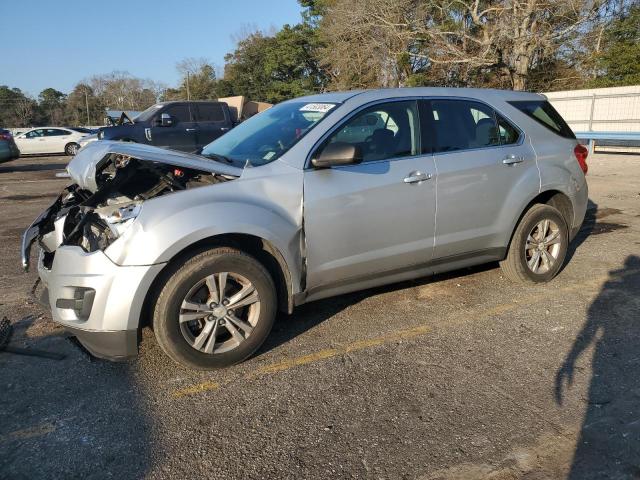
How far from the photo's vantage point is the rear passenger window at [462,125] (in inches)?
169

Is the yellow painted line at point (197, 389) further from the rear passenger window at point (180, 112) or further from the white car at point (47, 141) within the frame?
the white car at point (47, 141)

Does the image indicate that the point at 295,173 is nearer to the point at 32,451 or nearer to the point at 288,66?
the point at 32,451

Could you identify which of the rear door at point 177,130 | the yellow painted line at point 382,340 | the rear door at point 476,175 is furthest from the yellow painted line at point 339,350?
the rear door at point 177,130

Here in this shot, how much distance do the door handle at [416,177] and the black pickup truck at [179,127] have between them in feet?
36.9

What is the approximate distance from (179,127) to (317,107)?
1181 cm

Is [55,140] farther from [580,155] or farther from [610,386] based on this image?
[610,386]

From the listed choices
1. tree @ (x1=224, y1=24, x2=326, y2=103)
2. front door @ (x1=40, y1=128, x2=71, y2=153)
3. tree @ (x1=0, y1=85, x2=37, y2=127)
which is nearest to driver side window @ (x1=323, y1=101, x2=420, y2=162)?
front door @ (x1=40, y1=128, x2=71, y2=153)

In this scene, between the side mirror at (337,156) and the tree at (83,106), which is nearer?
the side mirror at (337,156)

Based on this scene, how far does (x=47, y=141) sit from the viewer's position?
25203 mm

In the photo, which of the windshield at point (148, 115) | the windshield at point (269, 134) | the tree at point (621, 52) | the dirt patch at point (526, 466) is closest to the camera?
the dirt patch at point (526, 466)

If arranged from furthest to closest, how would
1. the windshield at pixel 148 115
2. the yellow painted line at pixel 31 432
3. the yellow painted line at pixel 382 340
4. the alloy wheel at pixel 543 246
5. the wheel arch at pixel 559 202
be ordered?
the windshield at pixel 148 115 < the wheel arch at pixel 559 202 < the alloy wheel at pixel 543 246 < the yellow painted line at pixel 382 340 < the yellow painted line at pixel 31 432

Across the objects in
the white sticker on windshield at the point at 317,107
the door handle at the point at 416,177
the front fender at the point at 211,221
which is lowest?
the front fender at the point at 211,221

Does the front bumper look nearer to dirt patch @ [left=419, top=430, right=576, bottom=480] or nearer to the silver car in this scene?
the silver car

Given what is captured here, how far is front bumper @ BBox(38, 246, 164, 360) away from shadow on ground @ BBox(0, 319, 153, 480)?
0.26 m
